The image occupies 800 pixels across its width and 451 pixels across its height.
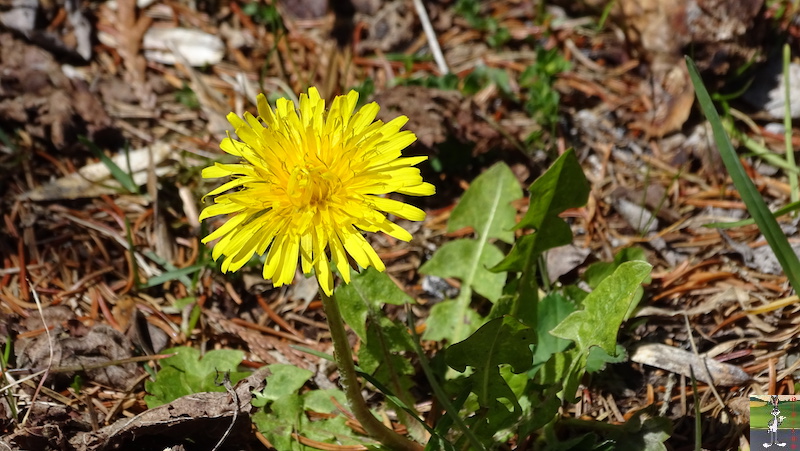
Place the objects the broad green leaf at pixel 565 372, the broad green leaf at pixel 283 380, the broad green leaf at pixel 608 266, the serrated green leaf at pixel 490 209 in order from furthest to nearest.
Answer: the serrated green leaf at pixel 490 209 → the broad green leaf at pixel 608 266 → the broad green leaf at pixel 283 380 → the broad green leaf at pixel 565 372

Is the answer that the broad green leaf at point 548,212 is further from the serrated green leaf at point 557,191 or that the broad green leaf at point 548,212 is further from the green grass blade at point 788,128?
the green grass blade at point 788,128

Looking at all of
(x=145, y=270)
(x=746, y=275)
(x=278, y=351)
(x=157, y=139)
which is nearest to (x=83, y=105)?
(x=157, y=139)

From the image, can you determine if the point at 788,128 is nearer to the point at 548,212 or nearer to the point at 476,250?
the point at 548,212

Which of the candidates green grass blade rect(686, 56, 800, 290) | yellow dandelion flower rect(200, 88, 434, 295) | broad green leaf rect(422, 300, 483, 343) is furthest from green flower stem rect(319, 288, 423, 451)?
green grass blade rect(686, 56, 800, 290)

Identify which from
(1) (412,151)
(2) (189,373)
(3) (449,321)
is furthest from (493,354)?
(1) (412,151)

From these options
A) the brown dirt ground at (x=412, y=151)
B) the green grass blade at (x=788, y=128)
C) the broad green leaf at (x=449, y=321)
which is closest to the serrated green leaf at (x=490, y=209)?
the brown dirt ground at (x=412, y=151)

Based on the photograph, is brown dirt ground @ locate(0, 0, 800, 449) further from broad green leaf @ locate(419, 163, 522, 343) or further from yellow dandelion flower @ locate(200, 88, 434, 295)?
yellow dandelion flower @ locate(200, 88, 434, 295)
